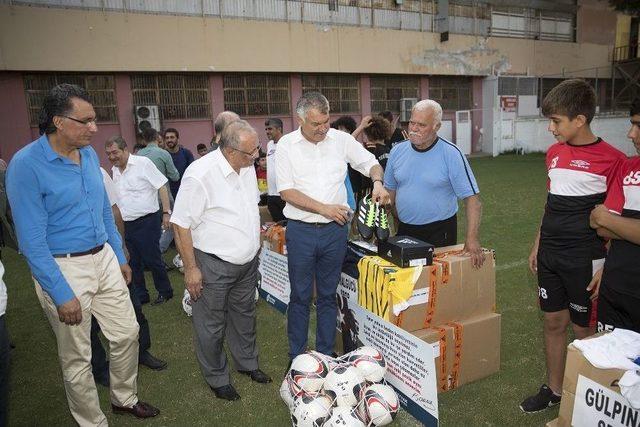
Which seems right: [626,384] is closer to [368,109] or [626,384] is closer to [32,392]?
[32,392]

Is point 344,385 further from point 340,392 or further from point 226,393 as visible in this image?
point 226,393

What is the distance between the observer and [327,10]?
1817 centimetres

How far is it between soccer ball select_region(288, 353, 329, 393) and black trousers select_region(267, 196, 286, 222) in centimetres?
403

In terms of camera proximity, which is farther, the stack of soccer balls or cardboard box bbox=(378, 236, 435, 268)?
cardboard box bbox=(378, 236, 435, 268)

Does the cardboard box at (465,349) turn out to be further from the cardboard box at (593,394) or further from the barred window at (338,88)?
the barred window at (338,88)

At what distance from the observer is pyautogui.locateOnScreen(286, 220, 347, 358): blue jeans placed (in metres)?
3.43

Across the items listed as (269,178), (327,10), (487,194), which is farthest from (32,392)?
(327,10)

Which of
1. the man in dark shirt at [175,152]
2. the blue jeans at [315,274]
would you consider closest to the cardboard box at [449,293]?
the blue jeans at [315,274]

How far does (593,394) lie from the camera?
225cm

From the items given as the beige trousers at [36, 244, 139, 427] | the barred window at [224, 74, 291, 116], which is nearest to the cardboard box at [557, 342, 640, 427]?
the beige trousers at [36, 244, 139, 427]

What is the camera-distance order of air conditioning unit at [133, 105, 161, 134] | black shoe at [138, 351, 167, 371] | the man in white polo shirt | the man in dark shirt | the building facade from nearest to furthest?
black shoe at [138, 351, 167, 371] < the man in white polo shirt < the man in dark shirt < the building facade < air conditioning unit at [133, 105, 161, 134]

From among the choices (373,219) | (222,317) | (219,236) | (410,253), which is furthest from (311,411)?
(373,219)

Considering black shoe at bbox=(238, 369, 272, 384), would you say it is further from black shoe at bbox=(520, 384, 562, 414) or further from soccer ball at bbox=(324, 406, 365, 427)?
black shoe at bbox=(520, 384, 562, 414)

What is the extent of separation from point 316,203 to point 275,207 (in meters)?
3.78
